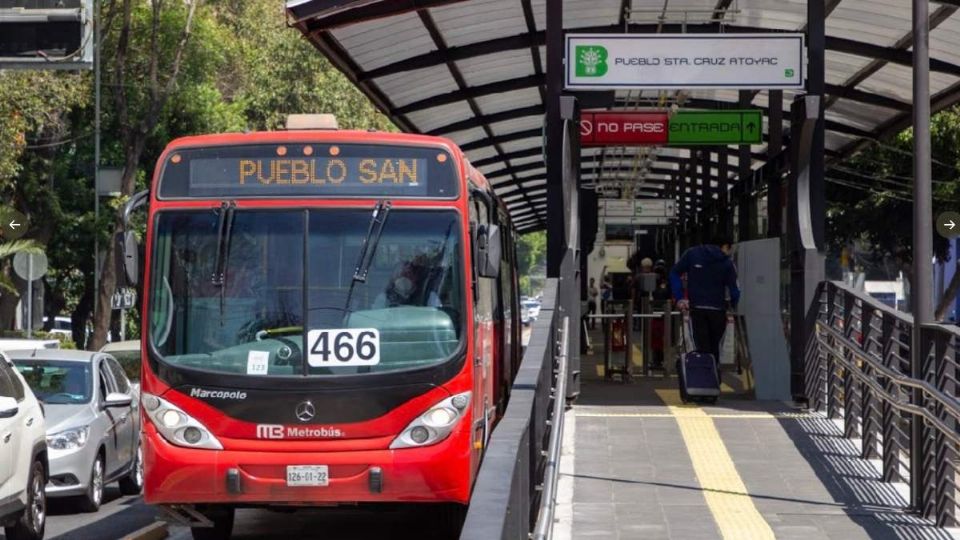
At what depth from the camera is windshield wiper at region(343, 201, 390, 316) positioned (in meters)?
11.0

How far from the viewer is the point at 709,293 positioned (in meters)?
16.1

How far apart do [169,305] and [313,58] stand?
134 ft

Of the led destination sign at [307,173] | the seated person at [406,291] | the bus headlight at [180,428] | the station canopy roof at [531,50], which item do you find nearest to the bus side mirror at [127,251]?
the led destination sign at [307,173]

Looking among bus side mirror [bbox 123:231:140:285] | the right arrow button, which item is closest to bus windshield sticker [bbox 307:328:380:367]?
bus side mirror [bbox 123:231:140:285]

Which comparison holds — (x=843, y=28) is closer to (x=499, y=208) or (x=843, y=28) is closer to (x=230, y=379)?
(x=499, y=208)

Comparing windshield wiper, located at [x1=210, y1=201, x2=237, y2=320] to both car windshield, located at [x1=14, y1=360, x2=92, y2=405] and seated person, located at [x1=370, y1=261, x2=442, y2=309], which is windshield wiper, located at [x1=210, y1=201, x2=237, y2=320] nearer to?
seated person, located at [x1=370, y1=261, x2=442, y2=309]

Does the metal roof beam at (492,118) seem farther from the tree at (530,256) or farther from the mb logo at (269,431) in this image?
the tree at (530,256)

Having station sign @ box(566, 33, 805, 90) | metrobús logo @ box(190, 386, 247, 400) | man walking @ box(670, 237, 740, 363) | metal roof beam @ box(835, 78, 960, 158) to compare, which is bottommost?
metrobús logo @ box(190, 386, 247, 400)

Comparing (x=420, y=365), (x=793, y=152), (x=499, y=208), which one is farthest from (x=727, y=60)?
(x=420, y=365)

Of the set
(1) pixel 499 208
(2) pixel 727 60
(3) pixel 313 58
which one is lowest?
(1) pixel 499 208

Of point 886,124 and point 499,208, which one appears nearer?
point 499,208

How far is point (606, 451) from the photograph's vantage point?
12.7 m

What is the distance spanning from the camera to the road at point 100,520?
13.7 meters

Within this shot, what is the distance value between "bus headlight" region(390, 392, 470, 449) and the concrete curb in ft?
8.91
